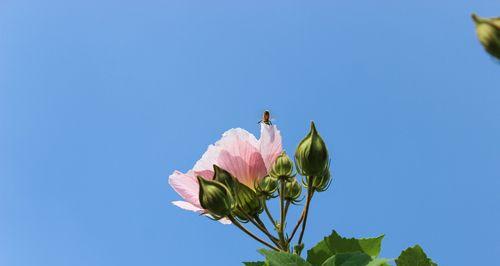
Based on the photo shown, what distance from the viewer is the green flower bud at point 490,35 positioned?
1658 millimetres

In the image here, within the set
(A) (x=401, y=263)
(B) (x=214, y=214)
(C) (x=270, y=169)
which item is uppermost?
(C) (x=270, y=169)

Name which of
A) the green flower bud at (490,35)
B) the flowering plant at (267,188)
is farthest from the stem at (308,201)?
the green flower bud at (490,35)

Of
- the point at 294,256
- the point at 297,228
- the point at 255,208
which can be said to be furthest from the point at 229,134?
the point at 294,256

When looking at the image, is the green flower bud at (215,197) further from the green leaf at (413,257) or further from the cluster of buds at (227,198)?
the green leaf at (413,257)

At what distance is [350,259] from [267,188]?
53 cm

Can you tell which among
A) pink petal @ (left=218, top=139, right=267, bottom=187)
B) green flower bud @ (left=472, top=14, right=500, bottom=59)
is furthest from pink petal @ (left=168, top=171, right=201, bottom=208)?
green flower bud @ (left=472, top=14, right=500, bottom=59)

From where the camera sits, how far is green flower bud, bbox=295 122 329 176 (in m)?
2.61

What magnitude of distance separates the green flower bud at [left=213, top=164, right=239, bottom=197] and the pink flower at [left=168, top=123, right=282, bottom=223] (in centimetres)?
8

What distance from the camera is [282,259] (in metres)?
2.33

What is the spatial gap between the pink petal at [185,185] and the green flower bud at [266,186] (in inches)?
11.1

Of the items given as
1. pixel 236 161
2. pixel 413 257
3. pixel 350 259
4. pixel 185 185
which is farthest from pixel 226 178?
pixel 413 257

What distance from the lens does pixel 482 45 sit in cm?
169

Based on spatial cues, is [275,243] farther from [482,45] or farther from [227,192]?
[482,45]

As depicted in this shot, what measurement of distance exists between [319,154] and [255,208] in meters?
0.38
